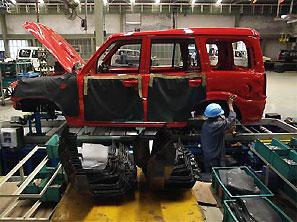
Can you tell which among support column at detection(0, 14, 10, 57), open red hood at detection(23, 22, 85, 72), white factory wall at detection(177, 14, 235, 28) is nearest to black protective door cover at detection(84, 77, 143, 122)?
open red hood at detection(23, 22, 85, 72)

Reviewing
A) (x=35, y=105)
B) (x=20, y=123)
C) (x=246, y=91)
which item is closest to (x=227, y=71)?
(x=246, y=91)

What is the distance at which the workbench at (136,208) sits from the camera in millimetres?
2074

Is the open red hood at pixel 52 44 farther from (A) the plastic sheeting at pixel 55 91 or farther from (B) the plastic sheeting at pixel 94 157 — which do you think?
(B) the plastic sheeting at pixel 94 157

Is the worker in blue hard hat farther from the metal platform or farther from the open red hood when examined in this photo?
the open red hood

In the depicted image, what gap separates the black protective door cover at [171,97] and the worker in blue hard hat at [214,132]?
38cm

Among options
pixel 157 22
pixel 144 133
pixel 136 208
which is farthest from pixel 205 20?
pixel 136 208

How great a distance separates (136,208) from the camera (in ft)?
7.29

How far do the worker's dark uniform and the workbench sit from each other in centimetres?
184

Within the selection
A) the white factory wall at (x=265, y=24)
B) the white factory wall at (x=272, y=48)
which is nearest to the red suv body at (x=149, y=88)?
the white factory wall at (x=265, y=24)

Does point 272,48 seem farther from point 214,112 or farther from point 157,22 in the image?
point 214,112

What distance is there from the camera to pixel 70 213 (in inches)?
83.4

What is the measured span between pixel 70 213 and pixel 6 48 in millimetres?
21978

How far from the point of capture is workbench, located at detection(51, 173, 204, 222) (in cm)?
207

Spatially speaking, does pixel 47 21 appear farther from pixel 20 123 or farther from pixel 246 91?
pixel 246 91
